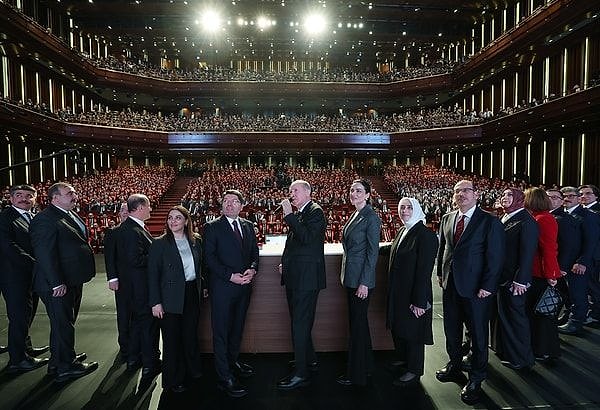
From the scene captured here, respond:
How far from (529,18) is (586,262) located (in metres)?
14.1

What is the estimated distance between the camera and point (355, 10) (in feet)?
67.1

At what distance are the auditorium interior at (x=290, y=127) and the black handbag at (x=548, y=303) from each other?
50cm

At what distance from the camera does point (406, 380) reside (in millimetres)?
3139

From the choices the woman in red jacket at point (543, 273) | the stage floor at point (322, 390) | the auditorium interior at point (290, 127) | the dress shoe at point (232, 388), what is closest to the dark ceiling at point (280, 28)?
the auditorium interior at point (290, 127)

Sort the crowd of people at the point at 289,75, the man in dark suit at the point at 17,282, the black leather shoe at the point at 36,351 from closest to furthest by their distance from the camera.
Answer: the man in dark suit at the point at 17,282 → the black leather shoe at the point at 36,351 → the crowd of people at the point at 289,75

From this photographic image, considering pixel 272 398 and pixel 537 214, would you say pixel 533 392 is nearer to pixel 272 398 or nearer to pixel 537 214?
pixel 537 214

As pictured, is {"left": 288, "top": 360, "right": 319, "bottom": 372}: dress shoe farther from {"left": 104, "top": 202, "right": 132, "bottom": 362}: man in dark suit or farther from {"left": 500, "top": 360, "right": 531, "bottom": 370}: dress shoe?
{"left": 500, "top": 360, "right": 531, "bottom": 370}: dress shoe

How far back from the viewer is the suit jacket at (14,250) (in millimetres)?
3414

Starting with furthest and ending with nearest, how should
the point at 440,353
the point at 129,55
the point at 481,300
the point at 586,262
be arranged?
the point at 129,55 < the point at 586,262 < the point at 440,353 < the point at 481,300

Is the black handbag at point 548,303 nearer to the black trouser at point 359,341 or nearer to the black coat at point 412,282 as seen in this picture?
the black coat at point 412,282

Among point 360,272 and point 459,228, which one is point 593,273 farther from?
point 360,272

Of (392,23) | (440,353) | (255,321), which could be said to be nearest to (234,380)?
(255,321)

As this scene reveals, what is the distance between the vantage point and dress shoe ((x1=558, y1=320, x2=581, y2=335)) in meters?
4.21

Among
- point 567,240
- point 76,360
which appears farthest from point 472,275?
point 76,360
